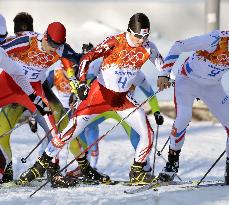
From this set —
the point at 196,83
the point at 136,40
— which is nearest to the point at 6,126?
the point at 136,40

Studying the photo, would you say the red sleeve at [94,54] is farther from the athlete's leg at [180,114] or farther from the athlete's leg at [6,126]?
the athlete's leg at [6,126]

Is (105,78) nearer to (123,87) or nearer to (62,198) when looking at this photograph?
(123,87)

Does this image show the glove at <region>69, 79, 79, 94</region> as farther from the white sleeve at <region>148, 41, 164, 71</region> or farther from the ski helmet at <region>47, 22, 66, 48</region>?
the white sleeve at <region>148, 41, 164, 71</region>

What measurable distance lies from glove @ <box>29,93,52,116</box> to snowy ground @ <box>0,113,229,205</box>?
2.73ft

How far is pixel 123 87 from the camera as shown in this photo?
7.56 metres

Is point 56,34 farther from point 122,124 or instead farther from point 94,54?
point 122,124

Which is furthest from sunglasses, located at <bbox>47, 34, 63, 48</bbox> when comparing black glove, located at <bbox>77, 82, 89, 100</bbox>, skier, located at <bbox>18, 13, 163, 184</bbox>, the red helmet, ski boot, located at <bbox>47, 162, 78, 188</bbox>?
ski boot, located at <bbox>47, 162, 78, 188</bbox>

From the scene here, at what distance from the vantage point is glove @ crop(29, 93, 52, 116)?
7.85 m

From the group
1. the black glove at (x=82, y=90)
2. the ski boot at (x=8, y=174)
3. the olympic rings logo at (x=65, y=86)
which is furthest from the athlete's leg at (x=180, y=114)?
the olympic rings logo at (x=65, y=86)

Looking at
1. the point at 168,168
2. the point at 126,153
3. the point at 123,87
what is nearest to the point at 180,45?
the point at 123,87

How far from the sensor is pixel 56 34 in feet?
24.7

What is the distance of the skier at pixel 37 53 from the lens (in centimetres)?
757

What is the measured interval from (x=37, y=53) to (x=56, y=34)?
0.45m

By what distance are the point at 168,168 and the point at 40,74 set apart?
5.62ft
